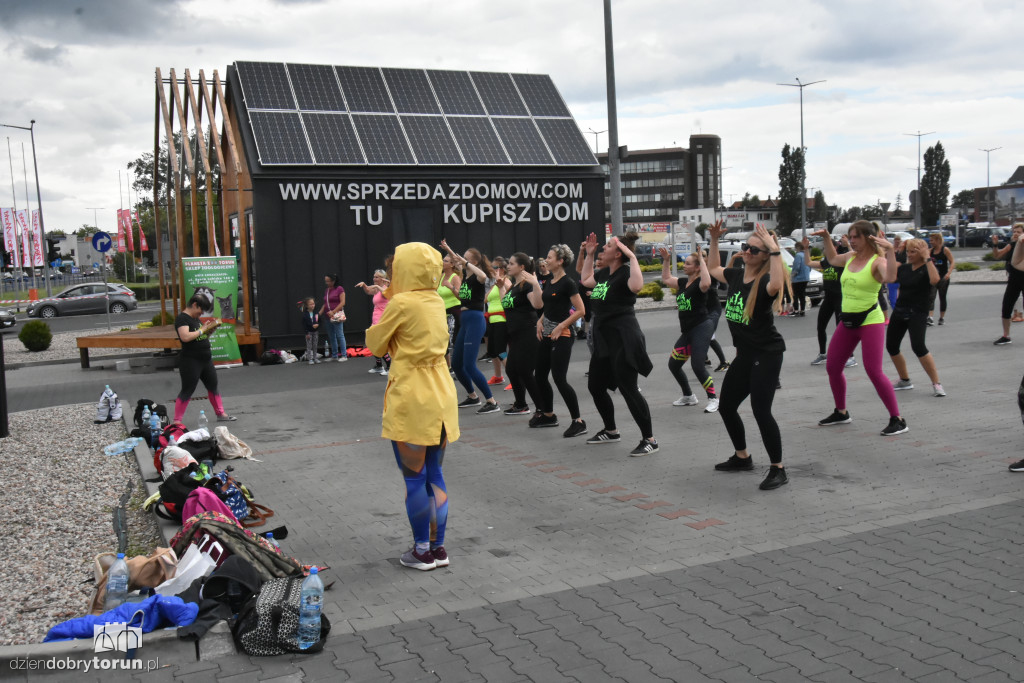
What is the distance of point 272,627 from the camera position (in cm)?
425

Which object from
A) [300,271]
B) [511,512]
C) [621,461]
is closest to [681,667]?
[511,512]

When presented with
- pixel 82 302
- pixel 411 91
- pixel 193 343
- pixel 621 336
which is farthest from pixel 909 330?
pixel 82 302

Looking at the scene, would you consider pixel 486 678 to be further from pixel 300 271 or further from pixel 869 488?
pixel 300 271

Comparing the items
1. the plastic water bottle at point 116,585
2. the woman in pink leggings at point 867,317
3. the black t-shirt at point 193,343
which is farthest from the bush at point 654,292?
the plastic water bottle at point 116,585

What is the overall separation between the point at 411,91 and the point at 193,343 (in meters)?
12.1

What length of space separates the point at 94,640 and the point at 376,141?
632 inches

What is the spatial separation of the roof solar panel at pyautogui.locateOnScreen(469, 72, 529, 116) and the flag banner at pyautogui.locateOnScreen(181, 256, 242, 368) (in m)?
7.44

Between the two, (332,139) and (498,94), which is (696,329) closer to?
(332,139)

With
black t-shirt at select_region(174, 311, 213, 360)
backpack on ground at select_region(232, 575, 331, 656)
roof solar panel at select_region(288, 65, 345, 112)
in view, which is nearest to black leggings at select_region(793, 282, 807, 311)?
roof solar panel at select_region(288, 65, 345, 112)

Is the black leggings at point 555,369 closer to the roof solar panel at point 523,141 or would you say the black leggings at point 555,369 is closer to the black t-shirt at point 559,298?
the black t-shirt at point 559,298

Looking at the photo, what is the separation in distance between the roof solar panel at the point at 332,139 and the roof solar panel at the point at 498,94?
3.71 metres

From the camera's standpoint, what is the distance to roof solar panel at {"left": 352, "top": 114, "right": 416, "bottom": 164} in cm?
1894

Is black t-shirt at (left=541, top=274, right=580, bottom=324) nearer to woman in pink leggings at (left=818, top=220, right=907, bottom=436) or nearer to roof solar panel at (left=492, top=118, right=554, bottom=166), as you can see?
woman in pink leggings at (left=818, top=220, right=907, bottom=436)

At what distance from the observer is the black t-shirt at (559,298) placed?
912cm
